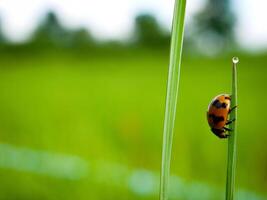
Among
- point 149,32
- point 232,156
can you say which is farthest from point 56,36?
point 232,156

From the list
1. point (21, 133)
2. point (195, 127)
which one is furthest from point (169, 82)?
point (21, 133)

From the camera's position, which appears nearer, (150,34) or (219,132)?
(219,132)

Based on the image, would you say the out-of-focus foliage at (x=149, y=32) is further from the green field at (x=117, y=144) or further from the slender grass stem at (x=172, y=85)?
the slender grass stem at (x=172, y=85)

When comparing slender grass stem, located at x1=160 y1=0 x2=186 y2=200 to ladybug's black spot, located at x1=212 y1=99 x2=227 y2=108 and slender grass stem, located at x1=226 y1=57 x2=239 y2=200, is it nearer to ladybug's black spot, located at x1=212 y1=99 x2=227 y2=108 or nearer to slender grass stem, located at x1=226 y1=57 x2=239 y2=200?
slender grass stem, located at x1=226 y1=57 x2=239 y2=200

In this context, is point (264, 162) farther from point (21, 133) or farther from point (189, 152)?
point (21, 133)

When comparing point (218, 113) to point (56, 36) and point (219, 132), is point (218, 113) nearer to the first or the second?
point (219, 132)

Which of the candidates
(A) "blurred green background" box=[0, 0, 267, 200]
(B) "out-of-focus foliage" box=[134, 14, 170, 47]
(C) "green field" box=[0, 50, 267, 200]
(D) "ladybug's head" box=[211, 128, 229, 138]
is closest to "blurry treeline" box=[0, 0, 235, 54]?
(B) "out-of-focus foliage" box=[134, 14, 170, 47]

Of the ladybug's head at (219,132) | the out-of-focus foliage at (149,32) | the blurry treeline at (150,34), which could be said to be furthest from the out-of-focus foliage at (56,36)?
the ladybug's head at (219,132)
